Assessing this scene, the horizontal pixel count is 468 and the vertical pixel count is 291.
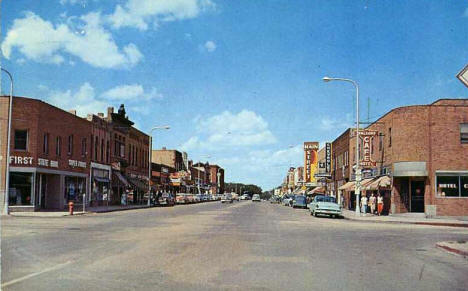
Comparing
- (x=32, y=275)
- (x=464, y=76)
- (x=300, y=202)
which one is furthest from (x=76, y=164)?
(x=464, y=76)

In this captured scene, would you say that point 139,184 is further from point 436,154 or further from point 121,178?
point 436,154

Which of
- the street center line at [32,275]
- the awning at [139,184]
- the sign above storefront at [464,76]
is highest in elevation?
the sign above storefront at [464,76]

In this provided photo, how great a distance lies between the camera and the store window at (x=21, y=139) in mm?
36656

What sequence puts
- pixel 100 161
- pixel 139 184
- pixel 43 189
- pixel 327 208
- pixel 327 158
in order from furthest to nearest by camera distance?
1. pixel 327 158
2. pixel 139 184
3. pixel 100 161
4. pixel 43 189
5. pixel 327 208

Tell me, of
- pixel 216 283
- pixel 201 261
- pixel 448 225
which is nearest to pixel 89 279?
pixel 216 283

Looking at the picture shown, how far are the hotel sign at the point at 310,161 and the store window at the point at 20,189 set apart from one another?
63231 mm

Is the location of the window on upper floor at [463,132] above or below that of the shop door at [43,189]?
above

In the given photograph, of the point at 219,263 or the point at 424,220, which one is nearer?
the point at 219,263

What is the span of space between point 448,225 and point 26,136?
29.2 metres

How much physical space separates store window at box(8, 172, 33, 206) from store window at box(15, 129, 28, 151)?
6.40 feet

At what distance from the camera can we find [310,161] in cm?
9388

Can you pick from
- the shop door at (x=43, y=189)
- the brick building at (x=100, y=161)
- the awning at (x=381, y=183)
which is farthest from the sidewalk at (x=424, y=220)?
the brick building at (x=100, y=161)

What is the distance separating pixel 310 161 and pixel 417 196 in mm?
56071

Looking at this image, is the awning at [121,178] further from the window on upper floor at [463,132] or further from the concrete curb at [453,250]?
the concrete curb at [453,250]
